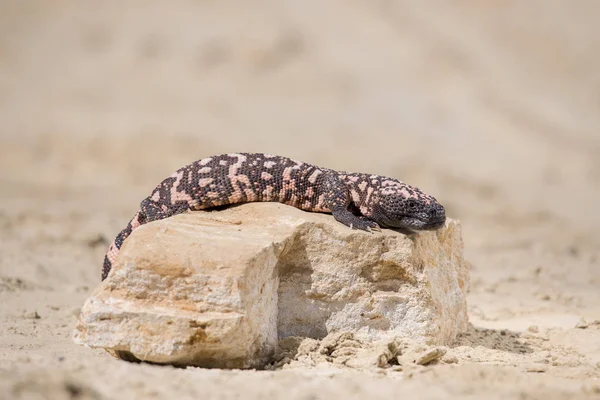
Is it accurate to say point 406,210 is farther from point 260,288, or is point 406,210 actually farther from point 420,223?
point 260,288

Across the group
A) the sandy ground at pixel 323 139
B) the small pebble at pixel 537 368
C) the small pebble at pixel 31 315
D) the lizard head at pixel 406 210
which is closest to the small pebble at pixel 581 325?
the sandy ground at pixel 323 139

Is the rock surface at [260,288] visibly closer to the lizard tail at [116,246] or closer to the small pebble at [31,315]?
the lizard tail at [116,246]

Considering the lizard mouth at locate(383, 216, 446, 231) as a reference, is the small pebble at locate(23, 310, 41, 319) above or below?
below

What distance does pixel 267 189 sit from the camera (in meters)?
5.20

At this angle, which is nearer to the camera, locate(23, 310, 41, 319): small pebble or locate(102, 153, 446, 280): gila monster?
locate(102, 153, 446, 280): gila monster

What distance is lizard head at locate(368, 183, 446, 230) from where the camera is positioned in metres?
4.77

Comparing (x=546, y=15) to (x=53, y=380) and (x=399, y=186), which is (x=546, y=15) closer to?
(x=399, y=186)

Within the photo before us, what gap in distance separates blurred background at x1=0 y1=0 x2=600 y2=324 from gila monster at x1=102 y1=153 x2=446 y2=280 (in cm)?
411

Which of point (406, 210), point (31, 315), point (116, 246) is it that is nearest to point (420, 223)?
point (406, 210)

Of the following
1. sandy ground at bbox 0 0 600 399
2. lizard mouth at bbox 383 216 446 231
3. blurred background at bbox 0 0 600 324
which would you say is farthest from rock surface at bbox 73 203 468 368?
blurred background at bbox 0 0 600 324

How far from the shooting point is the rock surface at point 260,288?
4.05 meters

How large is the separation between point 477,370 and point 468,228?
7215 millimetres

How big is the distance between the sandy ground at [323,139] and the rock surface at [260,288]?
0.23m

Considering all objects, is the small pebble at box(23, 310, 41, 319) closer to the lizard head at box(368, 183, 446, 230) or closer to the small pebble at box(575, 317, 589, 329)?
the lizard head at box(368, 183, 446, 230)
